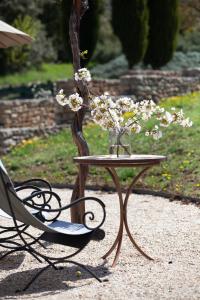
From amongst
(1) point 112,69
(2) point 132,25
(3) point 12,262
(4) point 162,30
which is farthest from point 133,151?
(1) point 112,69

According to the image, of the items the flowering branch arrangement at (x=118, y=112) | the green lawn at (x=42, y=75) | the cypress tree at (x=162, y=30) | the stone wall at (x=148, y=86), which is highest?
the cypress tree at (x=162, y=30)

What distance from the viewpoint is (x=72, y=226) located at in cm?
572

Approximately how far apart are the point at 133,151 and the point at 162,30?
8912mm

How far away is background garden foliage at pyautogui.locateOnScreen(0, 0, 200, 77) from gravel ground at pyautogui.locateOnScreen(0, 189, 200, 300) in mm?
5656

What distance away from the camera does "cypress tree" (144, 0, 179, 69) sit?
20.1 metres

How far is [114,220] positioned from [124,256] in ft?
6.64

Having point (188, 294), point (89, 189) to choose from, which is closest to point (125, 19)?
point (89, 189)

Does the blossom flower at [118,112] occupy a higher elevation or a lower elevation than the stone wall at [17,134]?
higher

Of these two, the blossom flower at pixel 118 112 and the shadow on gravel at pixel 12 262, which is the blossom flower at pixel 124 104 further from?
the shadow on gravel at pixel 12 262

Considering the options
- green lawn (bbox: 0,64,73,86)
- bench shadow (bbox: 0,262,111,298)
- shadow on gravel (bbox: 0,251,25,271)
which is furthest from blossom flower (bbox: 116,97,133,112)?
green lawn (bbox: 0,64,73,86)

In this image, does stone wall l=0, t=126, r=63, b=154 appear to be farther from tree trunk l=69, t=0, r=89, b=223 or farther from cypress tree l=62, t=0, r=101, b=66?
tree trunk l=69, t=0, r=89, b=223

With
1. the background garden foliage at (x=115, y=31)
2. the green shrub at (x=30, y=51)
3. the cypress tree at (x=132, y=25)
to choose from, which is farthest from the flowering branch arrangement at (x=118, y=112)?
the green shrub at (x=30, y=51)

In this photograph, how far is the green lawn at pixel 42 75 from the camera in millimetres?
28484

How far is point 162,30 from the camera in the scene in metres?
20.3
